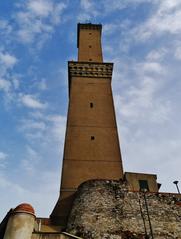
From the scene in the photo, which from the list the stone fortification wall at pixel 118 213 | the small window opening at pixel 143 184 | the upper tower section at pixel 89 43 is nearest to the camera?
the stone fortification wall at pixel 118 213

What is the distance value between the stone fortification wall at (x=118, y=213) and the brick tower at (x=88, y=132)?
1.94 meters

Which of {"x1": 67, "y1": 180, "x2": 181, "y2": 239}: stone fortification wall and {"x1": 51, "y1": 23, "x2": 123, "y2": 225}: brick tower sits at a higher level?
{"x1": 51, "y1": 23, "x2": 123, "y2": 225}: brick tower

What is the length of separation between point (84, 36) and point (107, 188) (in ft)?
66.1

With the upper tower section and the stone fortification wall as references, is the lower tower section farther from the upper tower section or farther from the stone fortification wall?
the upper tower section

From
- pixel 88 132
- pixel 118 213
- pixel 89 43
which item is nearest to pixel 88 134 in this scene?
pixel 88 132

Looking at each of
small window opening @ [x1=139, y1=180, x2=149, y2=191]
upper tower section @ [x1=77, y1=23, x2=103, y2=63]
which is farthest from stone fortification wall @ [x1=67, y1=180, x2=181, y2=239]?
upper tower section @ [x1=77, y1=23, x2=103, y2=63]

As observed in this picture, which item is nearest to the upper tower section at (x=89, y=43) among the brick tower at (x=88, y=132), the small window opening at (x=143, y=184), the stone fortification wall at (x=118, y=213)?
the brick tower at (x=88, y=132)

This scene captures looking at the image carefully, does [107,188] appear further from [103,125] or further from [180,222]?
[103,125]

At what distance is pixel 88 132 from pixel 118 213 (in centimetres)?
761

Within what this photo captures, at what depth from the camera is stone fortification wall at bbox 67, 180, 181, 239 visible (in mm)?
15727

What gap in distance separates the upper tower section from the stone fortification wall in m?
15.5

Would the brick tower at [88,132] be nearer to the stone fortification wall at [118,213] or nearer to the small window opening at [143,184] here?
the small window opening at [143,184]

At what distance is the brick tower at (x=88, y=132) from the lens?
19.8 metres

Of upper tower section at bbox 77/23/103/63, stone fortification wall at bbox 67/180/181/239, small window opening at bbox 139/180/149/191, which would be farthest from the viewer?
upper tower section at bbox 77/23/103/63
